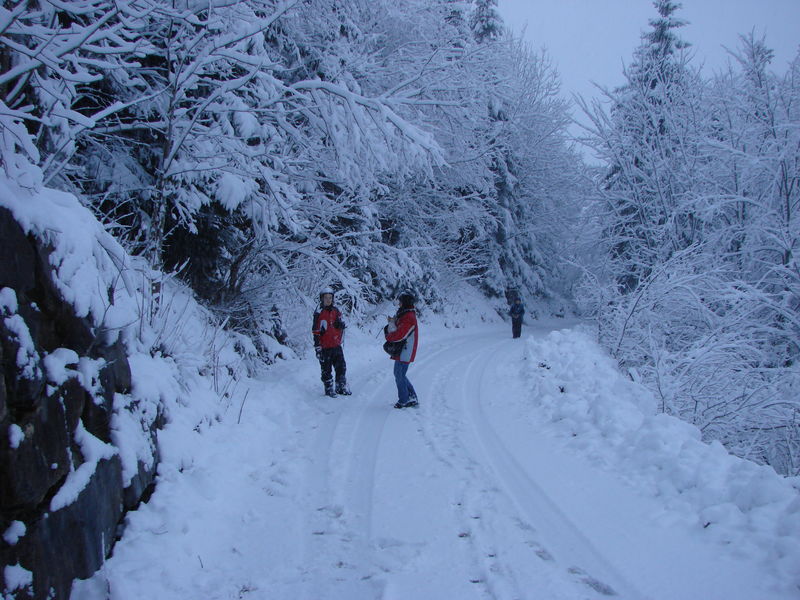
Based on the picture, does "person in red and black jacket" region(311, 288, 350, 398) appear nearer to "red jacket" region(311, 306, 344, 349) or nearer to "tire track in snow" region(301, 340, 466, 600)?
"red jacket" region(311, 306, 344, 349)

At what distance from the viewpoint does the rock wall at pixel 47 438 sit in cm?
244

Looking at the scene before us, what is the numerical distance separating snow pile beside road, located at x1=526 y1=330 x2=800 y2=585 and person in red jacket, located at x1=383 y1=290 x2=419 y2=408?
6.36 ft

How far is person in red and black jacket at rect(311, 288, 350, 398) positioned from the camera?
7.72 metres

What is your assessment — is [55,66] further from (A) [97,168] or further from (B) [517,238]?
(B) [517,238]

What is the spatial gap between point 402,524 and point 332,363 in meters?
4.32

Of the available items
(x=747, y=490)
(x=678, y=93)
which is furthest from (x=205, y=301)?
(x=678, y=93)

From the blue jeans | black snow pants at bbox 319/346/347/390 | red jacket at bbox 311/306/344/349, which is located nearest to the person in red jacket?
the blue jeans

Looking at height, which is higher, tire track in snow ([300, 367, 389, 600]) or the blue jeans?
the blue jeans

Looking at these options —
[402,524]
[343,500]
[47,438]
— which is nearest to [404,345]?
[343,500]

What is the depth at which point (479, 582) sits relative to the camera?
3010 mm

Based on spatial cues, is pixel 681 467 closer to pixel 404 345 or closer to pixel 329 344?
pixel 404 345

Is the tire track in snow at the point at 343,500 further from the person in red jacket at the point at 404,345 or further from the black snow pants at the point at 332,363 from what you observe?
the black snow pants at the point at 332,363

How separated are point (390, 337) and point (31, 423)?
514 centimetres

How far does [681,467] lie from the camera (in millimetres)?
4195
